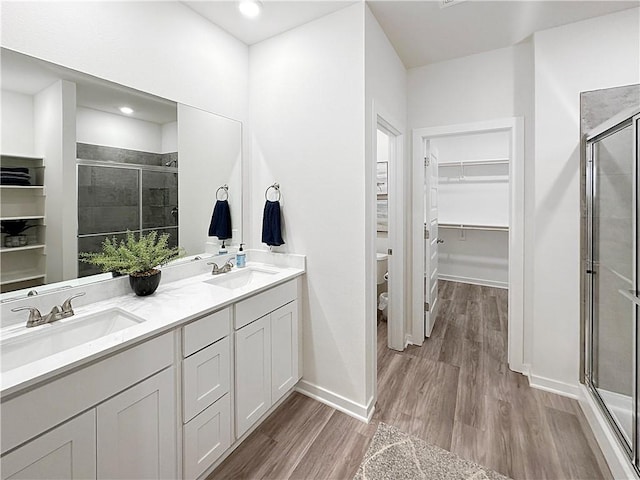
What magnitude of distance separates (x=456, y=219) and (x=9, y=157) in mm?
5304

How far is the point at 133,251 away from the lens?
1708 mm

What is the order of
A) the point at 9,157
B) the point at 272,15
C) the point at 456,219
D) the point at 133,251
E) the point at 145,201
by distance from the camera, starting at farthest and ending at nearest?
the point at 456,219
the point at 272,15
the point at 145,201
the point at 133,251
the point at 9,157

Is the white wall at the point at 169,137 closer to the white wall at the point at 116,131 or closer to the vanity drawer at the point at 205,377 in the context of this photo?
the white wall at the point at 116,131

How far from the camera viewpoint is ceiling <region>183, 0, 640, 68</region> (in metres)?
1.99

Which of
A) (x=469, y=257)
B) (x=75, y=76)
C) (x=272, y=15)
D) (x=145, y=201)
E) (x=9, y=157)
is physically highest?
(x=272, y=15)

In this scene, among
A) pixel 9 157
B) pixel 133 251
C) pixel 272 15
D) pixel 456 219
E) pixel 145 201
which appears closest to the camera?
pixel 9 157

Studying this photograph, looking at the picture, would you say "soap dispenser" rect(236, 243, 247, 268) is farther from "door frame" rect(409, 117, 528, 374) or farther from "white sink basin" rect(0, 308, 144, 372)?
"door frame" rect(409, 117, 528, 374)

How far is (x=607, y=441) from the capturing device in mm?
1676

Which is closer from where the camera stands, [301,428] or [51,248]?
[51,248]

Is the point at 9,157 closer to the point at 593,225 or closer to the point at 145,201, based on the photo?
the point at 145,201

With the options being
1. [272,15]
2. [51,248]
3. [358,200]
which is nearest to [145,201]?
[51,248]

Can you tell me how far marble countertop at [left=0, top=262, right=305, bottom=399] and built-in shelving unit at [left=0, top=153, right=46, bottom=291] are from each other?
0.24m

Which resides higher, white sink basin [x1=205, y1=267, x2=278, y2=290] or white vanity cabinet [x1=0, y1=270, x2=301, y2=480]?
white sink basin [x1=205, y1=267, x2=278, y2=290]

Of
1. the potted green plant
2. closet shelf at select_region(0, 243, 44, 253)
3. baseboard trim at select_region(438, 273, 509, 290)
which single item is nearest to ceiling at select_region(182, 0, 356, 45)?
the potted green plant
